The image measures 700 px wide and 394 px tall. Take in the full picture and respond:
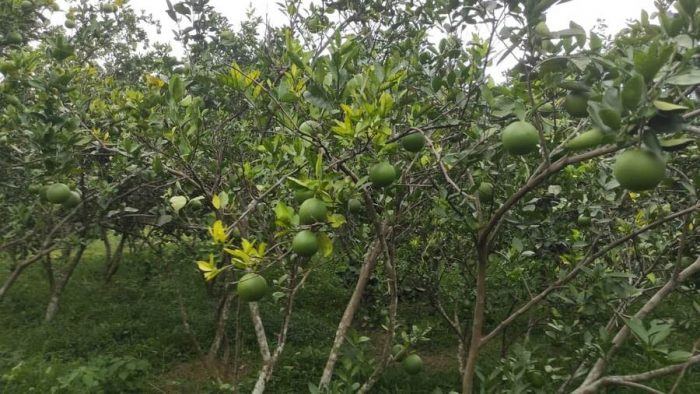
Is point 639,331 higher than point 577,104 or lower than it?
lower

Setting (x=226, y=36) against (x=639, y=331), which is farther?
(x=226, y=36)

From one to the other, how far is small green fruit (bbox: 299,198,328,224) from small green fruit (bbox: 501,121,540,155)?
534 mm

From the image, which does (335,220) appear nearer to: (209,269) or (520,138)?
(209,269)

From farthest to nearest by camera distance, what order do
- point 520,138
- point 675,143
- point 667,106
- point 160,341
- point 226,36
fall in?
point 160,341 < point 226,36 < point 520,138 < point 675,143 < point 667,106

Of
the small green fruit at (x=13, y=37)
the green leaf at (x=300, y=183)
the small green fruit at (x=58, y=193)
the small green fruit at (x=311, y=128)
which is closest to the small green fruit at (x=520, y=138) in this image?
the green leaf at (x=300, y=183)

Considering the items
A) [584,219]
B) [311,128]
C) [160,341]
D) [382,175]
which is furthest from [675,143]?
[160,341]

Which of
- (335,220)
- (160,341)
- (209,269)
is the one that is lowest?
(160,341)

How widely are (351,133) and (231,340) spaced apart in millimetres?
3576

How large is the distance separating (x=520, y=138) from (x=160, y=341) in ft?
13.3

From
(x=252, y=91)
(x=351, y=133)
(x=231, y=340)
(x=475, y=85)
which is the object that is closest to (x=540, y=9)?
(x=351, y=133)

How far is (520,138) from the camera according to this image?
1.43 m

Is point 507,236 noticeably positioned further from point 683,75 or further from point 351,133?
point 683,75

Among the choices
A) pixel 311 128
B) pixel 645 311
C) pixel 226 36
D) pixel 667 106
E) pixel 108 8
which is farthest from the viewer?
pixel 108 8

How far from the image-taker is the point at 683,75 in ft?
3.64
